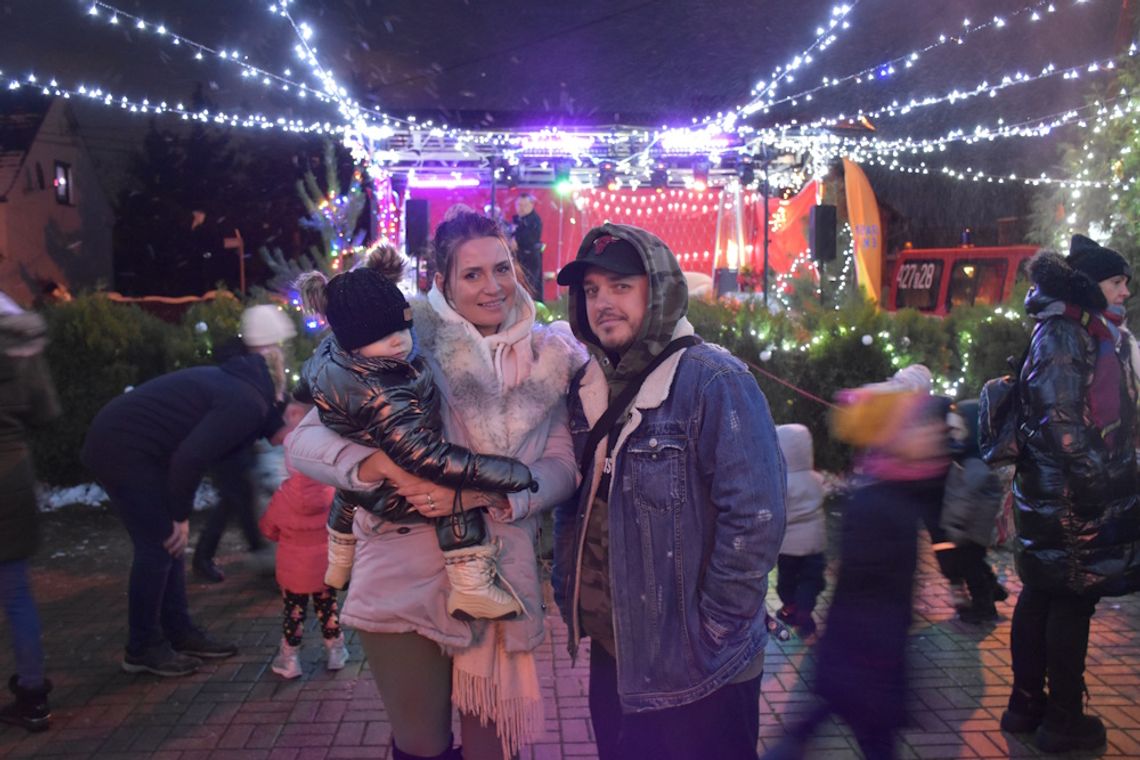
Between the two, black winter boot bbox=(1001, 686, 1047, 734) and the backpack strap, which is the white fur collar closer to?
the backpack strap

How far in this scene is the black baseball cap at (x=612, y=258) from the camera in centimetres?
228

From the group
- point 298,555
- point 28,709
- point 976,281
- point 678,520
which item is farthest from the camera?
point 976,281

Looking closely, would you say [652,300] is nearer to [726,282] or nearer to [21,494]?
[21,494]

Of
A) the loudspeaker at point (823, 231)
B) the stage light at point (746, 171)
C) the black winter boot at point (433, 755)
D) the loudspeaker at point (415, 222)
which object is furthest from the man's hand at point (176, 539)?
the stage light at point (746, 171)

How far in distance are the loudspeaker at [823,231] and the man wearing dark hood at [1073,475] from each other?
37.2ft

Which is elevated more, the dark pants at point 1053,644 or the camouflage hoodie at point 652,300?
the camouflage hoodie at point 652,300

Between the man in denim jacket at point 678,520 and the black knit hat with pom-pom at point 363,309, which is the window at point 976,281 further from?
the black knit hat with pom-pom at point 363,309

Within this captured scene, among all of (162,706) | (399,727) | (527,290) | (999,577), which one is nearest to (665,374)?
(527,290)

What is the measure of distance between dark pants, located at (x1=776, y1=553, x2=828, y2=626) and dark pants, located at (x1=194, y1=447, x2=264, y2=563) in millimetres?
3425

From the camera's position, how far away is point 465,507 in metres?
2.32

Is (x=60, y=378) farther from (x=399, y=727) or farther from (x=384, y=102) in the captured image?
(x=384, y=102)

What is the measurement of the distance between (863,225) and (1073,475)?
15.7 metres

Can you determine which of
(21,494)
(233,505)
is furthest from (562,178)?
(21,494)

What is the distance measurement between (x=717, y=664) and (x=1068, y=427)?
1994 mm
